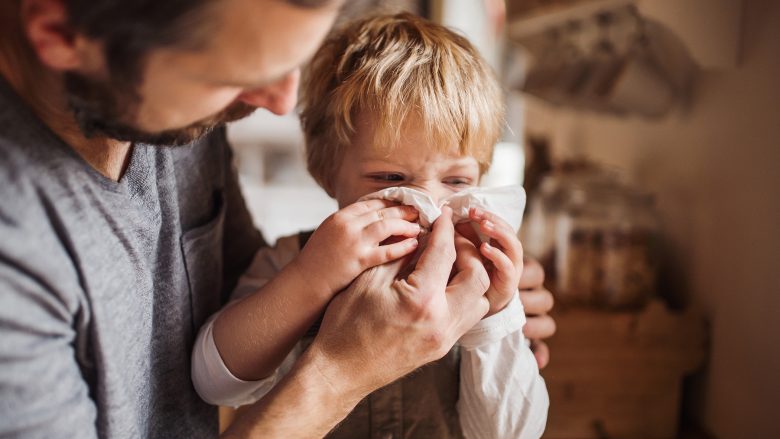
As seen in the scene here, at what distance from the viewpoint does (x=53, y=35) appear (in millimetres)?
655

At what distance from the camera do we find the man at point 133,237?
0.65 m

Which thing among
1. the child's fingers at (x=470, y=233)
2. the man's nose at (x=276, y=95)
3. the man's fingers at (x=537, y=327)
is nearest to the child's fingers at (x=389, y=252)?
the child's fingers at (x=470, y=233)

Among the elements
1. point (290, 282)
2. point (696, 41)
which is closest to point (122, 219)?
point (290, 282)

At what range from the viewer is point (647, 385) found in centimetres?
141

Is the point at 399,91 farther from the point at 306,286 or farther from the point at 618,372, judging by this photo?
the point at 618,372

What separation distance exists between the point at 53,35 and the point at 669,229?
1.44m

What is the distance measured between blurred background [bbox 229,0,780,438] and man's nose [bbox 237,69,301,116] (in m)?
0.12

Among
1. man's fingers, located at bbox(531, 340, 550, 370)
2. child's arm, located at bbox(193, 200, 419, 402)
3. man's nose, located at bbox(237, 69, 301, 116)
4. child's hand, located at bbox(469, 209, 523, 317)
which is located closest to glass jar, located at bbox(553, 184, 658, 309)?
man's fingers, located at bbox(531, 340, 550, 370)

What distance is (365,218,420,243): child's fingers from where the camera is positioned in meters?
0.86

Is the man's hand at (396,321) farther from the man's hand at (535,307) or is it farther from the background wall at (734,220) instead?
the background wall at (734,220)

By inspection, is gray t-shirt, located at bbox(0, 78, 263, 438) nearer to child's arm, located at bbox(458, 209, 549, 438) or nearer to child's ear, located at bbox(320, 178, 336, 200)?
child's ear, located at bbox(320, 178, 336, 200)

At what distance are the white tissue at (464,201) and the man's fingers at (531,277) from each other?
17 cm

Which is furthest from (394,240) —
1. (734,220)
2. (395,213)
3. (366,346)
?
(734,220)

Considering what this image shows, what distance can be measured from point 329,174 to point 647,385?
87 centimetres
